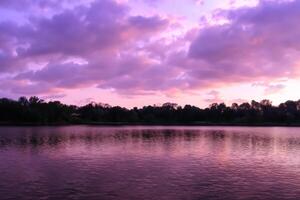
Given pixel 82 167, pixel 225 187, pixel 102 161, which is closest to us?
pixel 225 187

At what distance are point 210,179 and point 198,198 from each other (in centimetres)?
749

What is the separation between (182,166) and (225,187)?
12.0 metres

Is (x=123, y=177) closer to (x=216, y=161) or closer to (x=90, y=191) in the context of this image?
(x=90, y=191)

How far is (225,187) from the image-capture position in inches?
1239

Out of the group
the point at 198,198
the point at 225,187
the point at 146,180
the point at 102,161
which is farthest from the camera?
the point at 102,161

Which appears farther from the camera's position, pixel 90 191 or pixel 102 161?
pixel 102 161

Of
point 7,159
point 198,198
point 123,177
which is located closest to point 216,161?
point 123,177

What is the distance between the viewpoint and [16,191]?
28875 mm

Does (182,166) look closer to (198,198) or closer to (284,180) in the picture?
(284,180)

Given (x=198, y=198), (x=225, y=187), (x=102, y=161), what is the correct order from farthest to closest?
1. (x=102, y=161)
2. (x=225, y=187)
3. (x=198, y=198)

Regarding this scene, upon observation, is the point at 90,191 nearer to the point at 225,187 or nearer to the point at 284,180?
the point at 225,187

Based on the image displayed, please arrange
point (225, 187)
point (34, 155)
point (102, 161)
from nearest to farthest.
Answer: point (225, 187), point (102, 161), point (34, 155)

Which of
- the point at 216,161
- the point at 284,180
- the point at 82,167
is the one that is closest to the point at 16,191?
the point at 82,167

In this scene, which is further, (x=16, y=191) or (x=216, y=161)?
(x=216, y=161)
